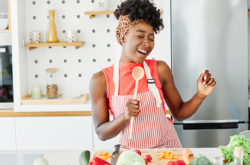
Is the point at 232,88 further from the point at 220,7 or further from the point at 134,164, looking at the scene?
the point at 134,164

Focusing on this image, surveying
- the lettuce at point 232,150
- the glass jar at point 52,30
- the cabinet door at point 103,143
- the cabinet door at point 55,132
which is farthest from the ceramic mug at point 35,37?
the lettuce at point 232,150

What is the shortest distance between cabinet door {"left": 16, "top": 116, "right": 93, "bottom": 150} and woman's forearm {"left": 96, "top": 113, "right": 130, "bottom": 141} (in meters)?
1.16

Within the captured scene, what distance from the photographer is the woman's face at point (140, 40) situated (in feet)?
4.31

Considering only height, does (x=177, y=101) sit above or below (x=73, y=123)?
above

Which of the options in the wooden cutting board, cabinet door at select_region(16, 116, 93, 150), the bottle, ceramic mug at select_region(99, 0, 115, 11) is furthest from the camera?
ceramic mug at select_region(99, 0, 115, 11)

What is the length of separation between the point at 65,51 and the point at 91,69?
0.30 metres

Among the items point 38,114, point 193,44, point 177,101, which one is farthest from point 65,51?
point 177,101

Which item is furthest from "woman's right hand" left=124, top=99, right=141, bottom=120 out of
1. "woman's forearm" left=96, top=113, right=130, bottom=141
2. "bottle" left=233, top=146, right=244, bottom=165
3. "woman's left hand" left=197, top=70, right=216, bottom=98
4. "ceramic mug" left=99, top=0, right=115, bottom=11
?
"ceramic mug" left=99, top=0, right=115, bottom=11

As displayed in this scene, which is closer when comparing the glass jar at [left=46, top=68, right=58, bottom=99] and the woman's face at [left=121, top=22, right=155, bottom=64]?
the woman's face at [left=121, top=22, right=155, bottom=64]

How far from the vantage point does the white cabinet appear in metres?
2.53

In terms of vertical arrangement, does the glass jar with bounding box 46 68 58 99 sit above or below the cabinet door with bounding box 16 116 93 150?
above

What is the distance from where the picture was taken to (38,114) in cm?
252

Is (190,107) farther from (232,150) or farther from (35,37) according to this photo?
(35,37)

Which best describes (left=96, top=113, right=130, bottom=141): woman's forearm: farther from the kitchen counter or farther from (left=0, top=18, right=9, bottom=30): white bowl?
(left=0, top=18, right=9, bottom=30): white bowl
